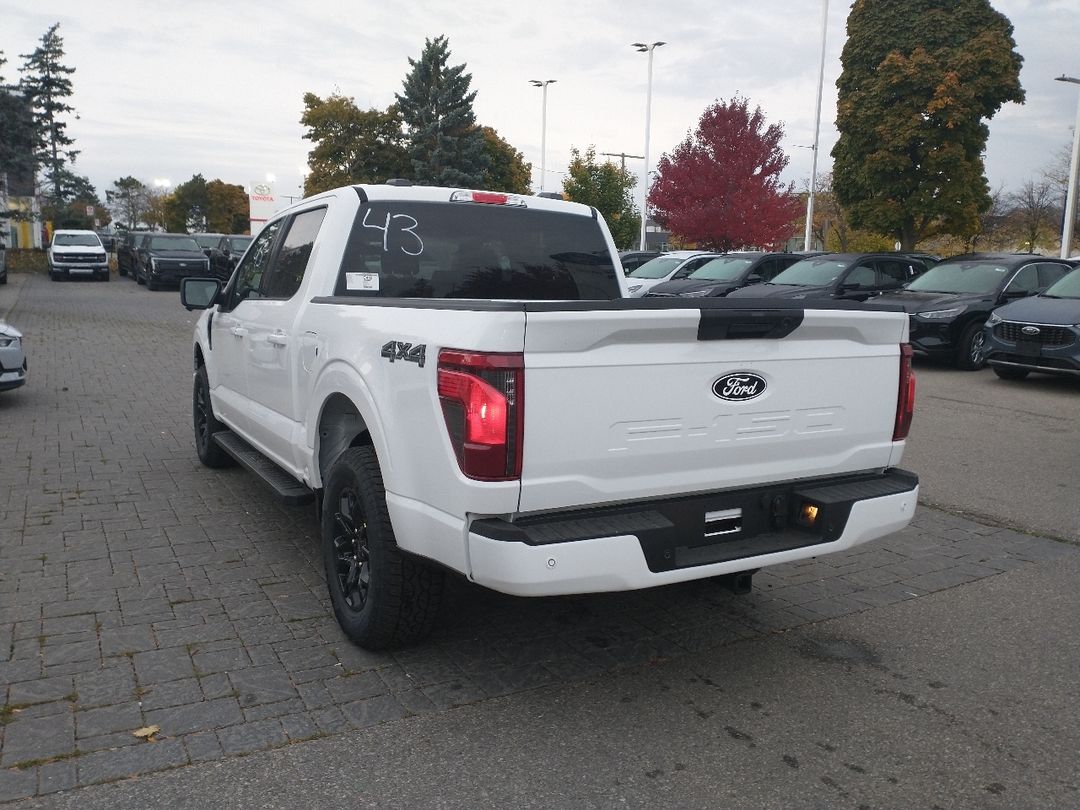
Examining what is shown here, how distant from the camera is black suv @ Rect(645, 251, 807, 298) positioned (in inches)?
748

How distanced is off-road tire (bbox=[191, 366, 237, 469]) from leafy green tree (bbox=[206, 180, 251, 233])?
91.1 metres

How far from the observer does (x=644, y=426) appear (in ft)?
10.9

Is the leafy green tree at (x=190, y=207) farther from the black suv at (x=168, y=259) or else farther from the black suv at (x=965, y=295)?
the black suv at (x=965, y=295)

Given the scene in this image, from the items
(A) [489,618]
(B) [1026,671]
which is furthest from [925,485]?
(A) [489,618]

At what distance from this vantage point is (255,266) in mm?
6020

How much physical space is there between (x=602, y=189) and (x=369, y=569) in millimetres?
43571

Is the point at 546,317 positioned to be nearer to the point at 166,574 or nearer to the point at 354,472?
the point at 354,472

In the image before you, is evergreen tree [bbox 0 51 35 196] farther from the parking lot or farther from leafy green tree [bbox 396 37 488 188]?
the parking lot

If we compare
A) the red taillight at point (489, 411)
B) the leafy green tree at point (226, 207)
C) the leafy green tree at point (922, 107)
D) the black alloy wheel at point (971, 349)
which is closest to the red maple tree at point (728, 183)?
the leafy green tree at point (922, 107)

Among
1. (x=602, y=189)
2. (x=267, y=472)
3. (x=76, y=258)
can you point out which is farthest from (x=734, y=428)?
(x=602, y=189)

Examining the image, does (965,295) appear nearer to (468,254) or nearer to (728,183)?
(468,254)

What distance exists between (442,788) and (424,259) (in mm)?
2699

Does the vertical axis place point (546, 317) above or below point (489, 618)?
above

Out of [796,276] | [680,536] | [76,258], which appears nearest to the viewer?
[680,536]
